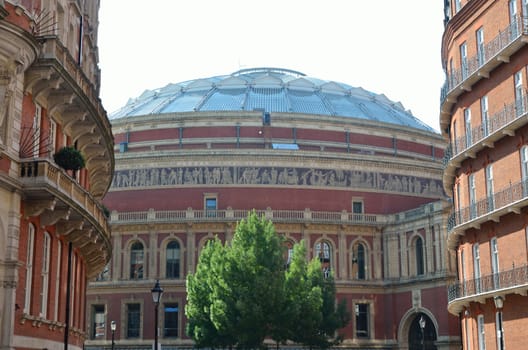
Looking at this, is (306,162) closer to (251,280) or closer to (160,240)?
(160,240)

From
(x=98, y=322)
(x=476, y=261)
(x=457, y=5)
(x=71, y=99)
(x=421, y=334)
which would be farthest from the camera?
(x=98, y=322)

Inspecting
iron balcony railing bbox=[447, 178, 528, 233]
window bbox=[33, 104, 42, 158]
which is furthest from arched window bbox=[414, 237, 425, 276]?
window bbox=[33, 104, 42, 158]

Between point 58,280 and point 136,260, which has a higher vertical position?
point 136,260

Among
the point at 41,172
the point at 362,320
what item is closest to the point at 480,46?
the point at 41,172

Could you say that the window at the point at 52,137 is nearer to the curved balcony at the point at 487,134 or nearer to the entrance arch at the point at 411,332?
the curved balcony at the point at 487,134

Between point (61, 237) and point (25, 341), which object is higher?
point (61, 237)

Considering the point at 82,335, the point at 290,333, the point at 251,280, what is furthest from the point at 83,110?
the point at 290,333

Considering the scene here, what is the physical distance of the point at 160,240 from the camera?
68.1m

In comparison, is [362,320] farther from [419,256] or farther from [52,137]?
[52,137]

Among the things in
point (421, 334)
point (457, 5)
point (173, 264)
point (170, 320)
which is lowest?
point (421, 334)

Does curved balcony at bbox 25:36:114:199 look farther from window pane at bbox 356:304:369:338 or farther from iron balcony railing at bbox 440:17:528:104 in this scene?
window pane at bbox 356:304:369:338

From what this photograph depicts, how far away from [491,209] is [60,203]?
17485 mm

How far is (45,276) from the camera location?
87.5 feet

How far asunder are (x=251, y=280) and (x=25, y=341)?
91.5 feet
